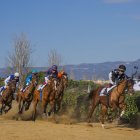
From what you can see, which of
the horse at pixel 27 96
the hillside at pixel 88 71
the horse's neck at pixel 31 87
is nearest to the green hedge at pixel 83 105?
the hillside at pixel 88 71

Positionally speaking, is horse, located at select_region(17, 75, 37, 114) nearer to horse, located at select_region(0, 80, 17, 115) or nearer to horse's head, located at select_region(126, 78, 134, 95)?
horse, located at select_region(0, 80, 17, 115)

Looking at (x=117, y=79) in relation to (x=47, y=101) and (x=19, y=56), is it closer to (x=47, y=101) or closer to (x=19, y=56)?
(x=47, y=101)

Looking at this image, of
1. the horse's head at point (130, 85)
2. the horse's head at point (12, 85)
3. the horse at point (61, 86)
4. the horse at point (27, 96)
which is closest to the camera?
the horse's head at point (130, 85)

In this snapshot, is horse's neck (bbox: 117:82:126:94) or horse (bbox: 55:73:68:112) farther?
horse (bbox: 55:73:68:112)

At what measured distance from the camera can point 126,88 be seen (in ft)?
55.8

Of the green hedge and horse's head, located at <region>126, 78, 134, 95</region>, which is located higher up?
horse's head, located at <region>126, 78, 134, 95</region>

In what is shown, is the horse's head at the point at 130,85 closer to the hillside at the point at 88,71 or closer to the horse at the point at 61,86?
the hillside at the point at 88,71

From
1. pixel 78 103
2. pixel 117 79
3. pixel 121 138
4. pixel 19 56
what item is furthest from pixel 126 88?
pixel 19 56

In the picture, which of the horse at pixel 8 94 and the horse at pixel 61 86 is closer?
the horse at pixel 61 86

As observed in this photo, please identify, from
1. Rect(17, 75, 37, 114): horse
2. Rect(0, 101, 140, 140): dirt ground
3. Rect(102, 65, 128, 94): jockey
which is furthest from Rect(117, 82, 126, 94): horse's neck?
Rect(17, 75, 37, 114): horse

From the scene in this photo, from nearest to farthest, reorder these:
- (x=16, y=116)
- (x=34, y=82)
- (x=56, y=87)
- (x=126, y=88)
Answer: (x=126, y=88), (x=56, y=87), (x=34, y=82), (x=16, y=116)

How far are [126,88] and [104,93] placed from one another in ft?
4.53

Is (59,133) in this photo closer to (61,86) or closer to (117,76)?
(117,76)

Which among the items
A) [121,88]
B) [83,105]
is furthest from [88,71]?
[121,88]
